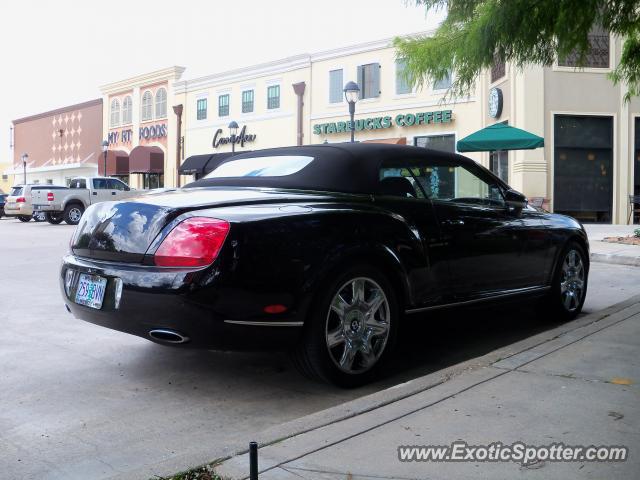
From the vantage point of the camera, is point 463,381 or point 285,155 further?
point 285,155

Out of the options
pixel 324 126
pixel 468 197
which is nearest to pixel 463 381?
pixel 468 197

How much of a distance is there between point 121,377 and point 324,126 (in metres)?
24.7

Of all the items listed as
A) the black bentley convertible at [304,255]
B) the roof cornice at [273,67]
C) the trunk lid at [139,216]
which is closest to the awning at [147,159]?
the roof cornice at [273,67]

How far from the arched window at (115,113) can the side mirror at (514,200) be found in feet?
127

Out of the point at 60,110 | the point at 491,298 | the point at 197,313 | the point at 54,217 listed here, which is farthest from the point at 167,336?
the point at 60,110

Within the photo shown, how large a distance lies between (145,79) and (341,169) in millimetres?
36465

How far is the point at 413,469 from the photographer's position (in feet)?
8.84

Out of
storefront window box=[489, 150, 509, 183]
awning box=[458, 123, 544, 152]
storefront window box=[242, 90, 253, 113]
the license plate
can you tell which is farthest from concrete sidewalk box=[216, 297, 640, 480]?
storefront window box=[242, 90, 253, 113]

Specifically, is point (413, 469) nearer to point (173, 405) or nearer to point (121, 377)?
point (173, 405)

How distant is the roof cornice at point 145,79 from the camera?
36594mm

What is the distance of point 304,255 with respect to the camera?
386 cm

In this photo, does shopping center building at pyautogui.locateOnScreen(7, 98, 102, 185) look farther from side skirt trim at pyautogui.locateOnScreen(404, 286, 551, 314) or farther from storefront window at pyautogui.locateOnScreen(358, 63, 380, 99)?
side skirt trim at pyautogui.locateOnScreen(404, 286, 551, 314)

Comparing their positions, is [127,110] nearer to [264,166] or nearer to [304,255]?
[264,166]

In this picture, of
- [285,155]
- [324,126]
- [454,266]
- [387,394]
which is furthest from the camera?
[324,126]
